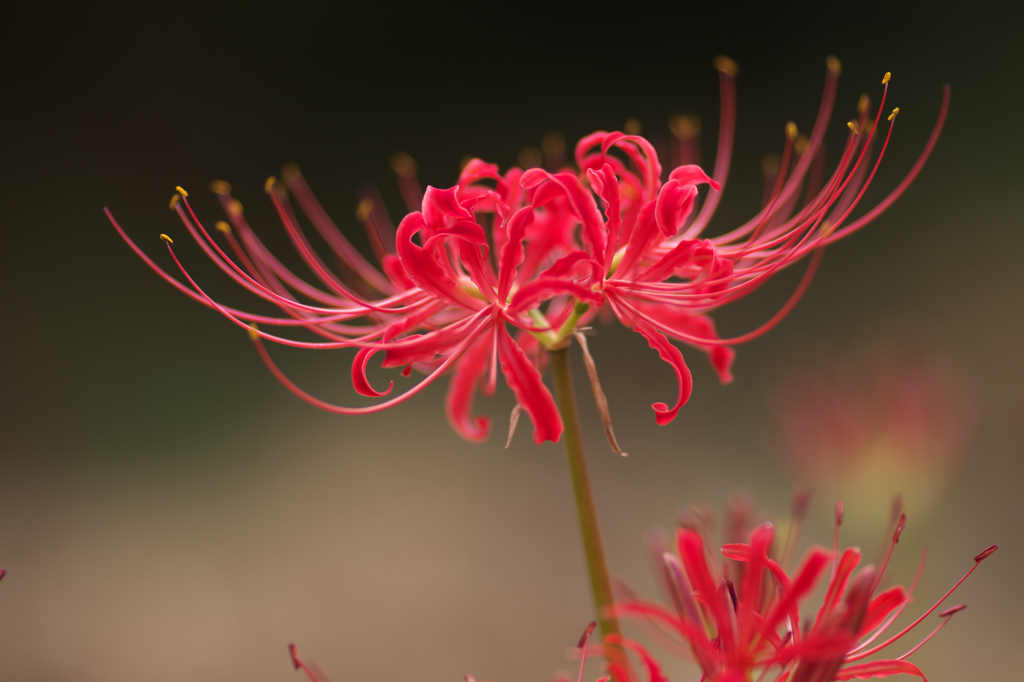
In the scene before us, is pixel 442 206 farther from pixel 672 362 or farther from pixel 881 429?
pixel 881 429

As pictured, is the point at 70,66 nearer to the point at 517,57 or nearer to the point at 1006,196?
the point at 517,57

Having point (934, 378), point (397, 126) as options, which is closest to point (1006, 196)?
point (934, 378)

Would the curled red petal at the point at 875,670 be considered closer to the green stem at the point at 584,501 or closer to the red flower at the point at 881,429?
the green stem at the point at 584,501

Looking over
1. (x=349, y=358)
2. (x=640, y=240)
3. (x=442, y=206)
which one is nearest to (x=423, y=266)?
(x=442, y=206)

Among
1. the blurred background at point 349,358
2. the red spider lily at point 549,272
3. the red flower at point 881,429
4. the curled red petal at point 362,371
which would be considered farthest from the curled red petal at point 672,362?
the blurred background at point 349,358

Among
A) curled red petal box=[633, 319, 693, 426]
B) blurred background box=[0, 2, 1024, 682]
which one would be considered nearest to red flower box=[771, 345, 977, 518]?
blurred background box=[0, 2, 1024, 682]

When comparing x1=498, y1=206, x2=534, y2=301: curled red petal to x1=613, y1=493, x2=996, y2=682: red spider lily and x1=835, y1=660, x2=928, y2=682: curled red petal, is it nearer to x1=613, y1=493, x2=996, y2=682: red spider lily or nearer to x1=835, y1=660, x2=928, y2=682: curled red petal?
x1=613, y1=493, x2=996, y2=682: red spider lily
